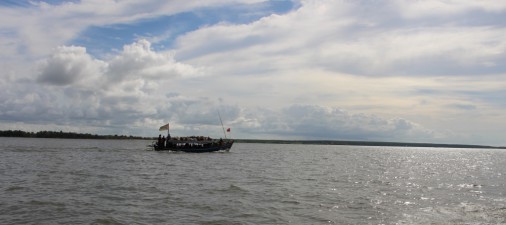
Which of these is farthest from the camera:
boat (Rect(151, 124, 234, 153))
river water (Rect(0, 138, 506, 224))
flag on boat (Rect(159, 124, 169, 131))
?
boat (Rect(151, 124, 234, 153))

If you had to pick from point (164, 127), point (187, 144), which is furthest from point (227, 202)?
point (187, 144)

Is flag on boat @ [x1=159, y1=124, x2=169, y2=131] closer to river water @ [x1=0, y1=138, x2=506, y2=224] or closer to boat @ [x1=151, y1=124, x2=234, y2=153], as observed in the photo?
boat @ [x1=151, y1=124, x2=234, y2=153]

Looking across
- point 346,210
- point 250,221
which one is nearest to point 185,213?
point 250,221

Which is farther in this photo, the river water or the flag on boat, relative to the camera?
the flag on boat

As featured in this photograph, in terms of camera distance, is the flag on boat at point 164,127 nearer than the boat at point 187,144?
Yes

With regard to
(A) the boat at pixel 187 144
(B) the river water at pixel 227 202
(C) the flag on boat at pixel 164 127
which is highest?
(C) the flag on boat at pixel 164 127

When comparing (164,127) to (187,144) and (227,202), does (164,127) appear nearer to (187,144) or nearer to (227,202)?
(187,144)

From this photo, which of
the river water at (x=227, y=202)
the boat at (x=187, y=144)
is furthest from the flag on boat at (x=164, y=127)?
the river water at (x=227, y=202)

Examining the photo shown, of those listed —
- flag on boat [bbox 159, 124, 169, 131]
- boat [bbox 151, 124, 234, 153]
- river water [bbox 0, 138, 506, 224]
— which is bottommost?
river water [bbox 0, 138, 506, 224]

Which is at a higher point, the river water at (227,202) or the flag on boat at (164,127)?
the flag on boat at (164,127)

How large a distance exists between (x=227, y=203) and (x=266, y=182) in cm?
1235

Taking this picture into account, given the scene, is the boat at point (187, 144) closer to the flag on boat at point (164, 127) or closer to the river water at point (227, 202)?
the flag on boat at point (164, 127)

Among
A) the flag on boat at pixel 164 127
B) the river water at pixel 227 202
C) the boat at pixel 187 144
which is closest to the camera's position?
the river water at pixel 227 202

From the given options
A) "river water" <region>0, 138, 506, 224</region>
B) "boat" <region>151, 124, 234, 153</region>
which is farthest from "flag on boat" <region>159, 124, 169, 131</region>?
"river water" <region>0, 138, 506, 224</region>
